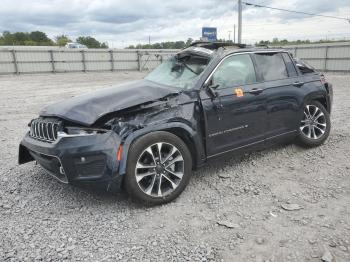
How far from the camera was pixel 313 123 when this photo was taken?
5.36 metres

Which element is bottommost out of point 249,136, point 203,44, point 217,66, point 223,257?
point 223,257

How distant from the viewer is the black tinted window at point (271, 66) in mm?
4727

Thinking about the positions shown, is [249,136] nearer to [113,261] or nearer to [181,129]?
[181,129]

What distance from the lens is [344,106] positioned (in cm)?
924

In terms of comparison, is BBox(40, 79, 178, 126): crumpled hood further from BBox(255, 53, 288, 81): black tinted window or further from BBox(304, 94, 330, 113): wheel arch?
BBox(304, 94, 330, 113): wheel arch

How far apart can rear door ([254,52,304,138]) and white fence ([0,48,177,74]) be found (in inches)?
854

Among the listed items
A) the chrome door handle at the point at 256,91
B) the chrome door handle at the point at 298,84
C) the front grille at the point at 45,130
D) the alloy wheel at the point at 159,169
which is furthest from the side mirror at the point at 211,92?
the front grille at the point at 45,130

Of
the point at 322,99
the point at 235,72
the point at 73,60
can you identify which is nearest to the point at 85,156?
the point at 235,72

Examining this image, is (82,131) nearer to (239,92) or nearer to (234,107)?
(234,107)

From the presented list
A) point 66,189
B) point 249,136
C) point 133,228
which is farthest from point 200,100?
point 66,189

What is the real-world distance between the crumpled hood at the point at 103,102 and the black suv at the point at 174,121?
13 millimetres

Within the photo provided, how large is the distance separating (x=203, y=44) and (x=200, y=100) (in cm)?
128

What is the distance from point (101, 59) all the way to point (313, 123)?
1029 inches

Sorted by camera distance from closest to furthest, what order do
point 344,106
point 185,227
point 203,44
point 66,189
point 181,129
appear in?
point 185,227 → point 181,129 → point 66,189 → point 203,44 → point 344,106
